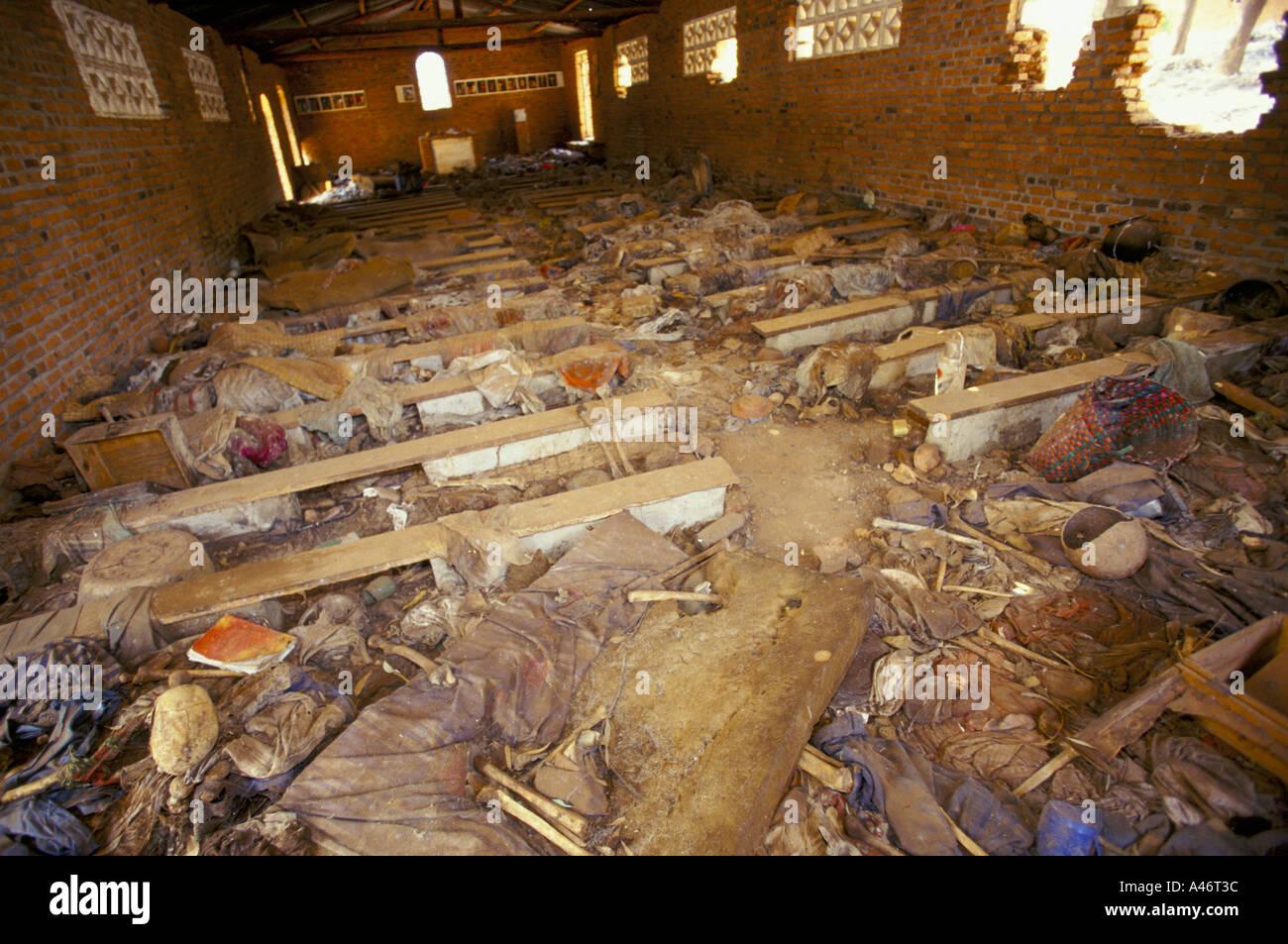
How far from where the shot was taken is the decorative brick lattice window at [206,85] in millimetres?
8969

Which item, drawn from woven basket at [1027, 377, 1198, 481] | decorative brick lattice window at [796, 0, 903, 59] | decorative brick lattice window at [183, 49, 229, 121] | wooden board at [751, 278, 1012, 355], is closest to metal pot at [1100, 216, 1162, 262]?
wooden board at [751, 278, 1012, 355]

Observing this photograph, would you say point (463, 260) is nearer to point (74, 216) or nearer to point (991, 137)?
point (74, 216)

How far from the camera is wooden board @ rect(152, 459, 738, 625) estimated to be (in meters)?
2.89

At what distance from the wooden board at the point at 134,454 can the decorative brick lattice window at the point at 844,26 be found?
8701 millimetres

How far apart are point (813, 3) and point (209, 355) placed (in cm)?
894

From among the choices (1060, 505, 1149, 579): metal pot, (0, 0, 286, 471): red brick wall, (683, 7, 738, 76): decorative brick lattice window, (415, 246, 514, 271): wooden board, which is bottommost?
(1060, 505, 1149, 579): metal pot

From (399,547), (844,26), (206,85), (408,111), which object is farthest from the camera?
(408,111)

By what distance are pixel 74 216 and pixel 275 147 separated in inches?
466

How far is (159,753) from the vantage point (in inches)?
85.7

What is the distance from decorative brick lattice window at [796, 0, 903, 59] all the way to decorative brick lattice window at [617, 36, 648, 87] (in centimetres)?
659

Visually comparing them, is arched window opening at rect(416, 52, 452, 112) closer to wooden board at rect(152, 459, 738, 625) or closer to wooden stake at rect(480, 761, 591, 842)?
wooden board at rect(152, 459, 738, 625)

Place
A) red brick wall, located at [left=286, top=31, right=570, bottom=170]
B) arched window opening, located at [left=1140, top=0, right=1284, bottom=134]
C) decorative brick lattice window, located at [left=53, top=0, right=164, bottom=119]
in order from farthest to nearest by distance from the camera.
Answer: red brick wall, located at [left=286, top=31, right=570, bottom=170], decorative brick lattice window, located at [left=53, top=0, right=164, bottom=119], arched window opening, located at [left=1140, top=0, right=1284, bottom=134]

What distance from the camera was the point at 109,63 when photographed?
6.14 m

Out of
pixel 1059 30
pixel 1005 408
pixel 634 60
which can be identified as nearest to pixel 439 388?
pixel 1005 408
